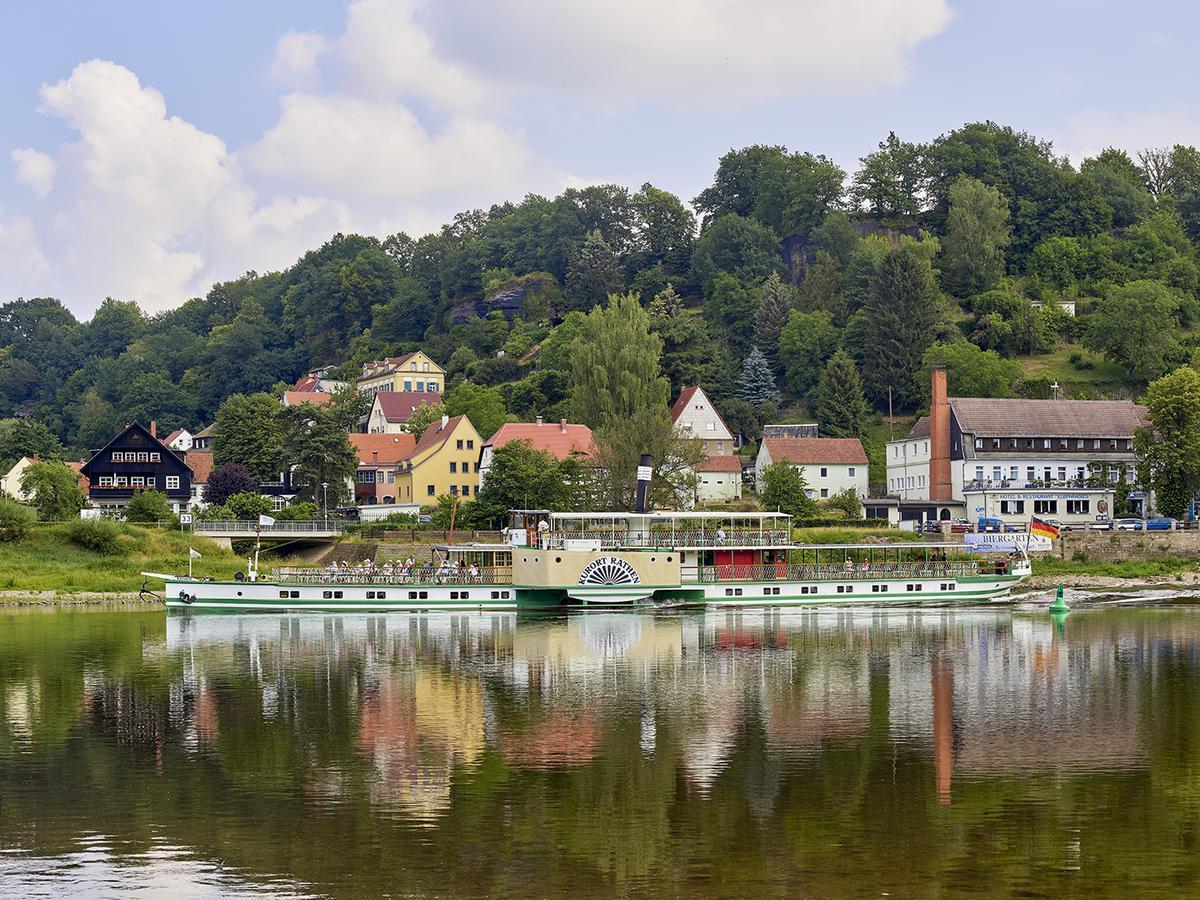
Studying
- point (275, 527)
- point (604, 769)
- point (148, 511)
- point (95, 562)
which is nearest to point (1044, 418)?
point (275, 527)

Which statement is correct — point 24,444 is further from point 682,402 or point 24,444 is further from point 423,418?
point 682,402

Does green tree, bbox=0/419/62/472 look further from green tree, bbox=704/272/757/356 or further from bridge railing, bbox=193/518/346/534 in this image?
green tree, bbox=704/272/757/356

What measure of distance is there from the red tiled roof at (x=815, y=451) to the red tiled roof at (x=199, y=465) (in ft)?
144

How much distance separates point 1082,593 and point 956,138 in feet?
286

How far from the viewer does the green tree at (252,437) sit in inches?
4341

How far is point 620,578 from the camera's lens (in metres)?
64.1

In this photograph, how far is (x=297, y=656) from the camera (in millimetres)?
48281

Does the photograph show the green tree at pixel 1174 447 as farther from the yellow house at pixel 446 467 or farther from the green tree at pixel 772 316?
the green tree at pixel 772 316

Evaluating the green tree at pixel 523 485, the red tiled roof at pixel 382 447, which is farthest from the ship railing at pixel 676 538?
the red tiled roof at pixel 382 447

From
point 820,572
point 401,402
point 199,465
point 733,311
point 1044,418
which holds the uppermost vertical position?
point 733,311

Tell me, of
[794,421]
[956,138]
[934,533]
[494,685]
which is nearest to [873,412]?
[794,421]

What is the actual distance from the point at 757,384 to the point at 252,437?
3863 cm

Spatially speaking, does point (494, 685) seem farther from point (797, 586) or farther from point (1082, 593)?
point (1082, 593)

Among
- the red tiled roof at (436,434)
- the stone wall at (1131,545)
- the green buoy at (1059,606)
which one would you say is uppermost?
the red tiled roof at (436,434)
